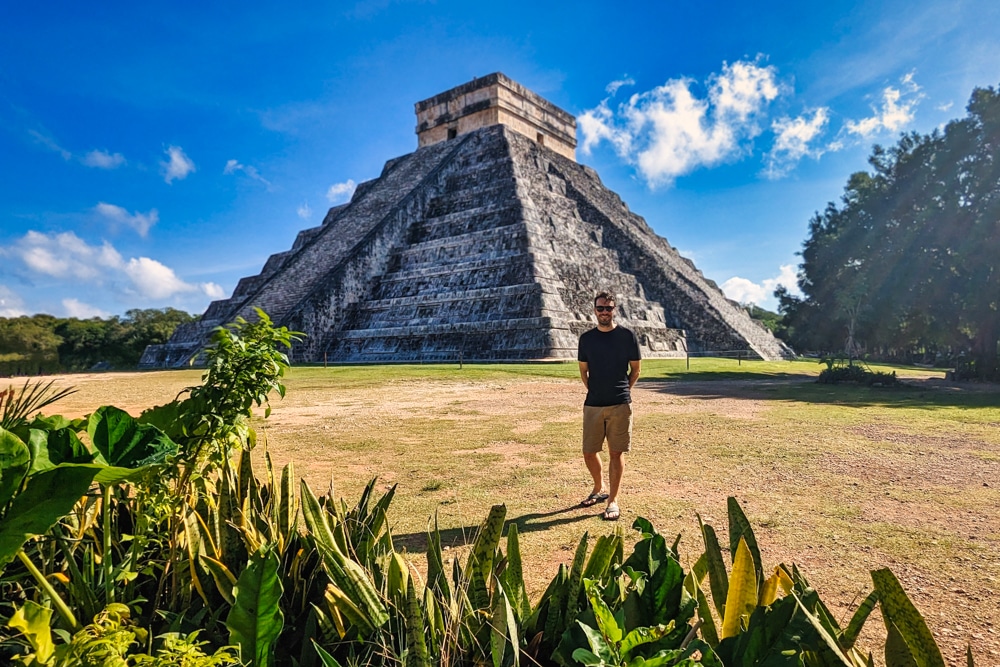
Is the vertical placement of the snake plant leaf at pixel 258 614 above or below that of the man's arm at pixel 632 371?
below

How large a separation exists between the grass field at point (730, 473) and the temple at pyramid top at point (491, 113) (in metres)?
22.8

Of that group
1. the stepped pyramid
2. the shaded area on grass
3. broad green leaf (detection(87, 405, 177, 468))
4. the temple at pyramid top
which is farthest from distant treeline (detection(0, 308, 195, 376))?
broad green leaf (detection(87, 405, 177, 468))

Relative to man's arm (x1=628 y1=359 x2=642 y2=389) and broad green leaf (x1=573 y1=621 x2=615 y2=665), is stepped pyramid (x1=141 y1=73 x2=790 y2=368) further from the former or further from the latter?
broad green leaf (x1=573 y1=621 x2=615 y2=665)

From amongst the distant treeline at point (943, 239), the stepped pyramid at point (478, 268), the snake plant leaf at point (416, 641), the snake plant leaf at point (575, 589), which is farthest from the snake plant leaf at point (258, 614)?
the distant treeline at point (943, 239)

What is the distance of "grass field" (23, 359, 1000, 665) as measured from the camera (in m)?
2.91

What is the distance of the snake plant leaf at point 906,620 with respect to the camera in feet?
3.71

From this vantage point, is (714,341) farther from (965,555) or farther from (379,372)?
(965,555)

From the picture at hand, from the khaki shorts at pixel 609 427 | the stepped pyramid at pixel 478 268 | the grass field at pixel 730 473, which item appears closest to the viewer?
the grass field at pixel 730 473

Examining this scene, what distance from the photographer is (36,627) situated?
3.28ft

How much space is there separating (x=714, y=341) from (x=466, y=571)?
936 inches

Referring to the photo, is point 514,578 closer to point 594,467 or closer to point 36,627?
point 36,627

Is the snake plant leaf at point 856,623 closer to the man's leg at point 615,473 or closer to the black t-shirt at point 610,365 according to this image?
the man's leg at point 615,473

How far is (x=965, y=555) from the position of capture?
9.87 feet

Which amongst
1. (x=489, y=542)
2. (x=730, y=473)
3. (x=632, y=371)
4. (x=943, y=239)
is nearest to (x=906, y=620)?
(x=489, y=542)
